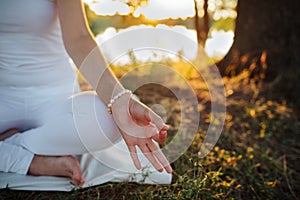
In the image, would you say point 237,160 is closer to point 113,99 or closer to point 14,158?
point 113,99

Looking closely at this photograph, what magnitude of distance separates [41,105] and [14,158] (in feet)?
0.76

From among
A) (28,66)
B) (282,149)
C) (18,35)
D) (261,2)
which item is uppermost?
(261,2)

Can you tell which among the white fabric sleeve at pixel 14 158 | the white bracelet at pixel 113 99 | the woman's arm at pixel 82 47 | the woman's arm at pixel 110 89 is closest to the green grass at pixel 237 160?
the white fabric sleeve at pixel 14 158

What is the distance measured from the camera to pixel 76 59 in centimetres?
131

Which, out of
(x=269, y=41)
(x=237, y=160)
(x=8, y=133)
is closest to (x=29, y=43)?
(x=8, y=133)

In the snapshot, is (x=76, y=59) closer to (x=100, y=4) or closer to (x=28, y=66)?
(x=28, y=66)

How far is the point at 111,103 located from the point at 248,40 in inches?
74.8

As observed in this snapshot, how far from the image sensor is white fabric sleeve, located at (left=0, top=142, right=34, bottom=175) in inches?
54.2

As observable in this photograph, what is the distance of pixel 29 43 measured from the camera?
142 centimetres

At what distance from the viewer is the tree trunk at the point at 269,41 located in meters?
2.52

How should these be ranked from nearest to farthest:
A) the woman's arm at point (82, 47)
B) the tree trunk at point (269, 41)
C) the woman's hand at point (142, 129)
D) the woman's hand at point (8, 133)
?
1. the woman's hand at point (142, 129)
2. the woman's arm at point (82, 47)
3. the woman's hand at point (8, 133)
4. the tree trunk at point (269, 41)

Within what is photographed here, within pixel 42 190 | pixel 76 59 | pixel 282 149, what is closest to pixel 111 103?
pixel 76 59

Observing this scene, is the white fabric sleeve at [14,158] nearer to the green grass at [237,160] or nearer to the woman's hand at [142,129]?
the green grass at [237,160]

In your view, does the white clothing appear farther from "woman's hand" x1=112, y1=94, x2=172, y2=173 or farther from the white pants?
"woman's hand" x1=112, y1=94, x2=172, y2=173
